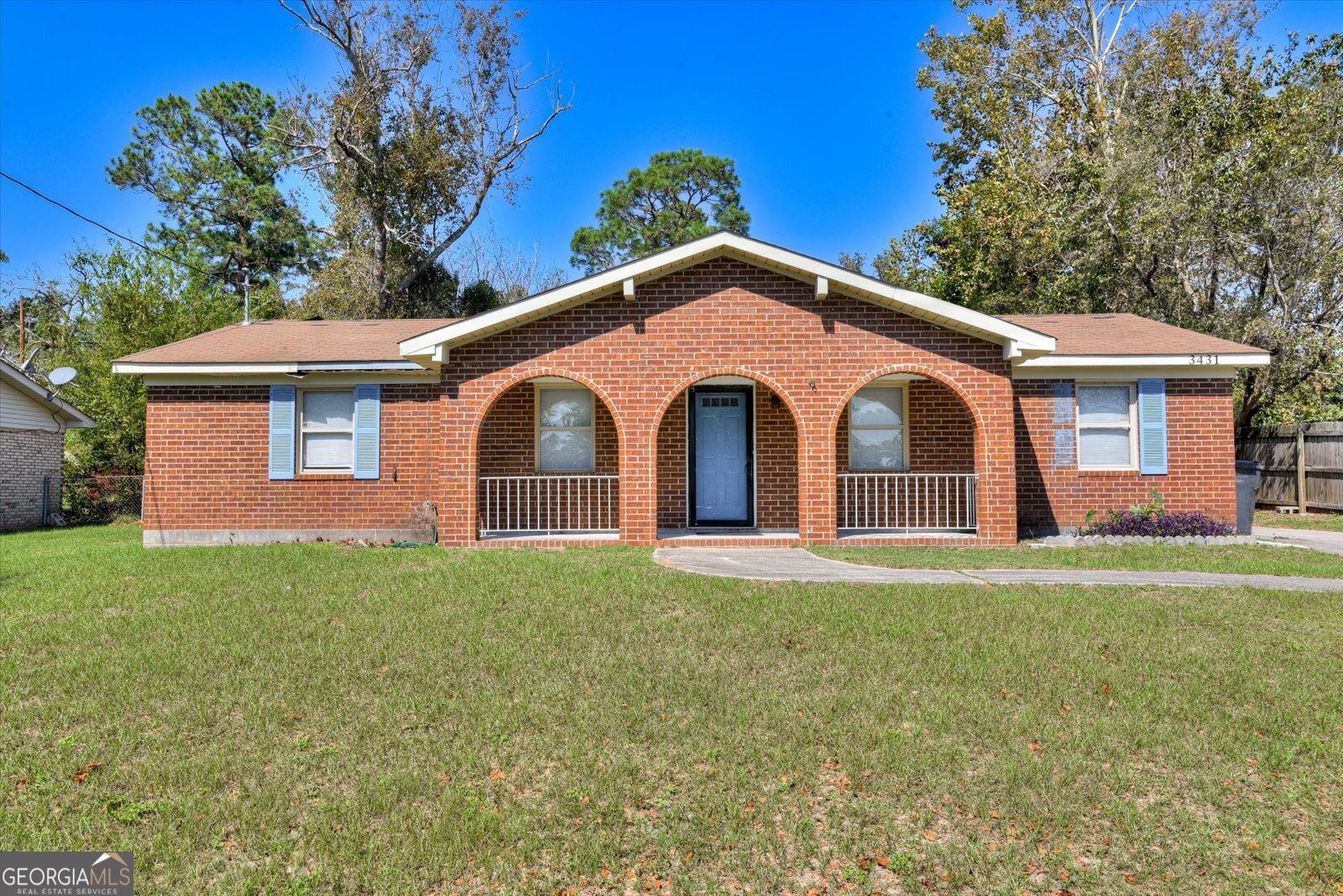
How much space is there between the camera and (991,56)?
23.7 meters

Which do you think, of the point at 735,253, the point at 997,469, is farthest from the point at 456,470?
the point at 997,469

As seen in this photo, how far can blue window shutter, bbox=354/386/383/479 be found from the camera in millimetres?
12242

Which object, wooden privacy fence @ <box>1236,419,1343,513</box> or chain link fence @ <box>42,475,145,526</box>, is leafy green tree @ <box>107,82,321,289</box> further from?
wooden privacy fence @ <box>1236,419,1343,513</box>

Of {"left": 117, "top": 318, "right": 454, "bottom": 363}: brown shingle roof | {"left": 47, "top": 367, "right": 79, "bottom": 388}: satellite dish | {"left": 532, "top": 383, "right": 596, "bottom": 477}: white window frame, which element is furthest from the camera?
{"left": 47, "top": 367, "right": 79, "bottom": 388}: satellite dish

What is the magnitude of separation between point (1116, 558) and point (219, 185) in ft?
119

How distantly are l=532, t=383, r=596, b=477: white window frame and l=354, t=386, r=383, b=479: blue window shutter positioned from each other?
2439 millimetres

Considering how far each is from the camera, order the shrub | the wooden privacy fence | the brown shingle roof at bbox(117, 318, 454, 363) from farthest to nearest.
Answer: the wooden privacy fence
the brown shingle roof at bbox(117, 318, 454, 363)
the shrub

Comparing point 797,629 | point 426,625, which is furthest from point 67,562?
point 797,629

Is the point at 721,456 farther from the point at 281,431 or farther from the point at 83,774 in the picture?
the point at 83,774

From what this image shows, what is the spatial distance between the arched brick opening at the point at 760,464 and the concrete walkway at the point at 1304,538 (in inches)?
281

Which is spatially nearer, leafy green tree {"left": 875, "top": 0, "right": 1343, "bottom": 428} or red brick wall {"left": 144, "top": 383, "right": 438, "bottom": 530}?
red brick wall {"left": 144, "top": 383, "right": 438, "bottom": 530}

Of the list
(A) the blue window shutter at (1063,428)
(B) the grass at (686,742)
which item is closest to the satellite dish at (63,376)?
(B) the grass at (686,742)

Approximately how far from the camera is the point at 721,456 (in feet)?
Answer: 42.9

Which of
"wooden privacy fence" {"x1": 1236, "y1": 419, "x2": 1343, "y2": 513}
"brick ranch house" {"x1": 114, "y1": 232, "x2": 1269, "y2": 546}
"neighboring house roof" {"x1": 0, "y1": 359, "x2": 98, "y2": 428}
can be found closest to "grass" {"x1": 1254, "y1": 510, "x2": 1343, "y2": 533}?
"wooden privacy fence" {"x1": 1236, "y1": 419, "x2": 1343, "y2": 513}
